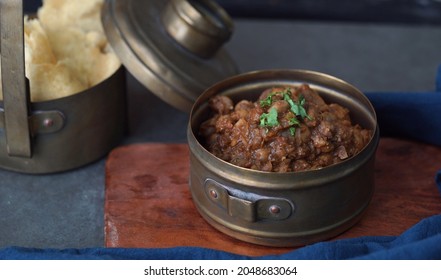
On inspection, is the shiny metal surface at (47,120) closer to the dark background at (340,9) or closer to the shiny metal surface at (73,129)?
the shiny metal surface at (73,129)

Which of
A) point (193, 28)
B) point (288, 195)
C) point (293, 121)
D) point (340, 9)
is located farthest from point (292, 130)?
point (340, 9)

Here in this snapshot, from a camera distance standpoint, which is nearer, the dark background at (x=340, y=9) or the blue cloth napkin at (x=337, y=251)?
the blue cloth napkin at (x=337, y=251)

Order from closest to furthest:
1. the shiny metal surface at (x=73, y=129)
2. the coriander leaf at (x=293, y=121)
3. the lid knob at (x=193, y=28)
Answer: the coriander leaf at (x=293, y=121)
the shiny metal surface at (x=73, y=129)
the lid knob at (x=193, y=28)

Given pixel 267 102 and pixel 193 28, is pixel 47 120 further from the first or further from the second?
pixel 267 102

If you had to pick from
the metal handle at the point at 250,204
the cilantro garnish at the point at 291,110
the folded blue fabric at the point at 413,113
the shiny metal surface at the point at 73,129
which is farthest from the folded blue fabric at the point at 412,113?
the shiny metal surface at the point at 73,129

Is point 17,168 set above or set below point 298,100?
below
